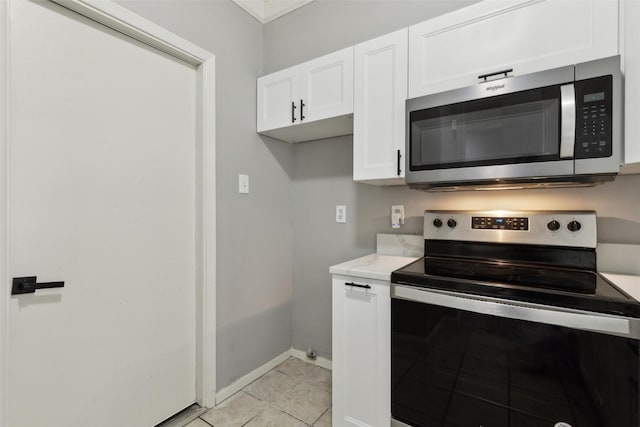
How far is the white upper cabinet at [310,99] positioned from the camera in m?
1.72

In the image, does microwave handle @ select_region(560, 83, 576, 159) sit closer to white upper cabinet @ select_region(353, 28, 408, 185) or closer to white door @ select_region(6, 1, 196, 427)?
white upper cabinet @ select_region(353, 28, 408, 185)

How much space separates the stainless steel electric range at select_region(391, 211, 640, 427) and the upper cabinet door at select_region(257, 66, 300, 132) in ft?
4.15

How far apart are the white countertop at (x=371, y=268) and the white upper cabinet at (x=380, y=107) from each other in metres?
0.47

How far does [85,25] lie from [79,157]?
0.62 meters

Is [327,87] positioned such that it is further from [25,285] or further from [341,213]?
[25,285]

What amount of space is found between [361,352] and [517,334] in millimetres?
694

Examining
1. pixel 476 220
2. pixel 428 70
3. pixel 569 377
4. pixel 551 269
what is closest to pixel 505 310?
pixel 569 377

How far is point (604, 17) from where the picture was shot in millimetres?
1099

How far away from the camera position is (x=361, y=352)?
4.76 feet

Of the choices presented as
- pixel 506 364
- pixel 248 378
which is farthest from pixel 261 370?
pixel 506 364

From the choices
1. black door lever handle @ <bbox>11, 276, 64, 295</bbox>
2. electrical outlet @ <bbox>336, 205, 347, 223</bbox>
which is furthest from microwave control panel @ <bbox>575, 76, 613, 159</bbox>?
black door lever handle @ <bbox>11, 276, 64, 295</bbox>

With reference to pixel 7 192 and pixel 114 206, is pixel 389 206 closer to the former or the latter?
pixel 114 206

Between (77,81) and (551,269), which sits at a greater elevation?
(77,81)

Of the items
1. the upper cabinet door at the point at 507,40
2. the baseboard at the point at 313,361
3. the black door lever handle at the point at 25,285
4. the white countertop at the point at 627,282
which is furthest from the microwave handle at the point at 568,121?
the black door lever handle at the point at 25,285
